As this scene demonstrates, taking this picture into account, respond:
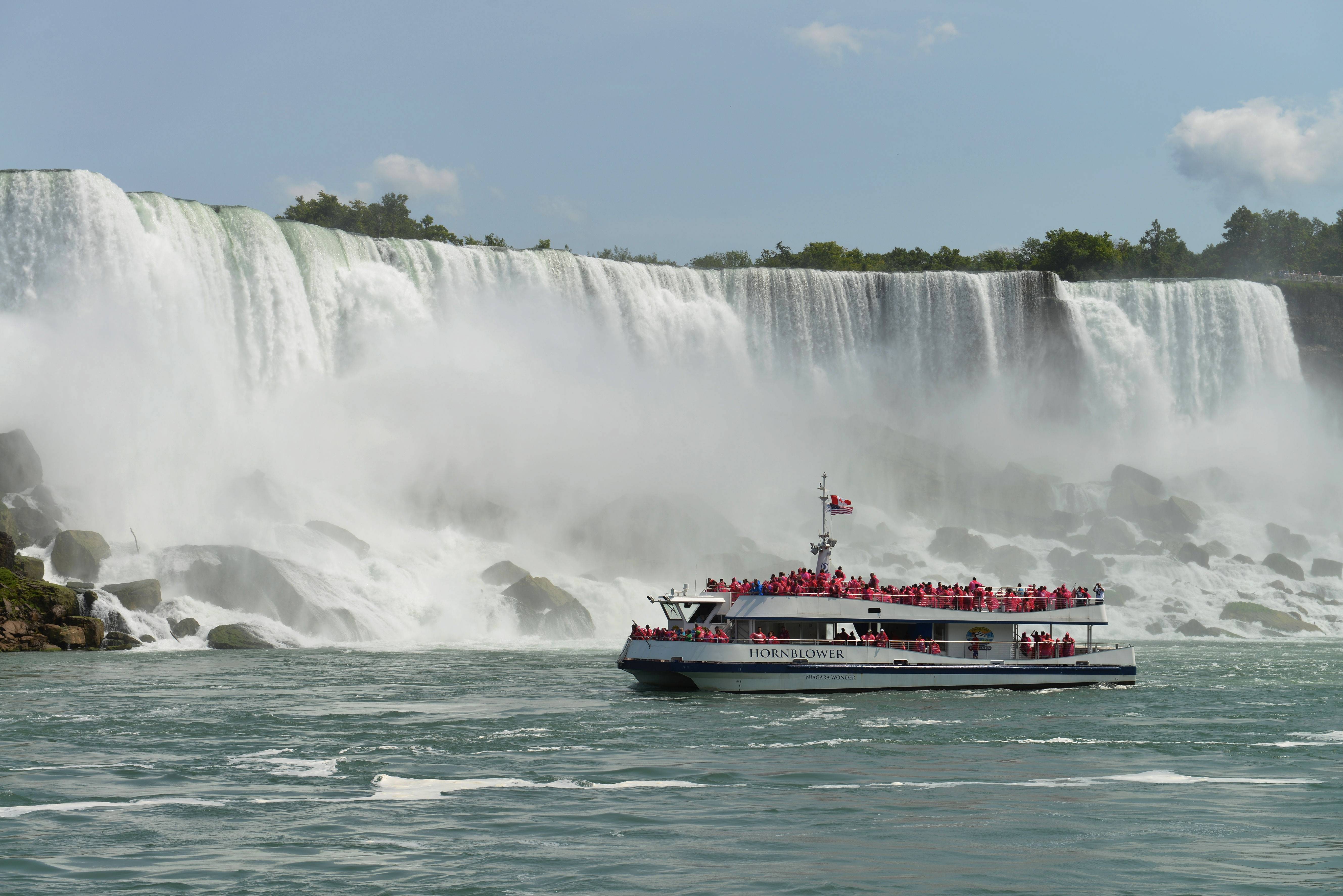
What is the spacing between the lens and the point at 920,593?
31.2 meters

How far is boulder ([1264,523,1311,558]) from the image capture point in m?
64.3

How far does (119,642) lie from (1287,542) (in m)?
51.5

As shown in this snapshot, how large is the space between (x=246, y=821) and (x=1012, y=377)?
196 feet

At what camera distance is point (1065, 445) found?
7081 centimetres

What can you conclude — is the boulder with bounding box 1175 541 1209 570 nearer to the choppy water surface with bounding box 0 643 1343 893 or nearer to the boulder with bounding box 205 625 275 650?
the choppy water surface with bounding box 0 643 1343 893

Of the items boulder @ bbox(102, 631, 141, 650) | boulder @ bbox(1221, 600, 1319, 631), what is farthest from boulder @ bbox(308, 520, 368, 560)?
boulder @ bbox(1221, 600, 1319, 631)

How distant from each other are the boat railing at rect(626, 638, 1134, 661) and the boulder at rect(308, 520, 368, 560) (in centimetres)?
2028

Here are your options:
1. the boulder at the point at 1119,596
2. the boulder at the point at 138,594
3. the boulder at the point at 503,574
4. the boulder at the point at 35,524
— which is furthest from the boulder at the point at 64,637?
the boulder at the point at 1119,596

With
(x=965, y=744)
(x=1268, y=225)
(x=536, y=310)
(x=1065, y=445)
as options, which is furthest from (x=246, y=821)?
(x=1268, y=225)

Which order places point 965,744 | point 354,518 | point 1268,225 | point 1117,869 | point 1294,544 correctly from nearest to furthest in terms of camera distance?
point 1117,869 < point 965,744 < point 354,518 < point 1294,544 < point 1268,225

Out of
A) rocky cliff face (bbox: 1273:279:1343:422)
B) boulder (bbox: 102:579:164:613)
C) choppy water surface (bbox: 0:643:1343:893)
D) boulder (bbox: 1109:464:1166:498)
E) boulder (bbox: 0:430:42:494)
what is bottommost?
choppy water surface (bbox: 0:643:1343:893)

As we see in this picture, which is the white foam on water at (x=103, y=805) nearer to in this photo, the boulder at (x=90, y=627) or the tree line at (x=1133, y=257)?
the boulder at (x=90, y=627)

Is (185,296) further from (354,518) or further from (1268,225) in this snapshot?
(1268,225)

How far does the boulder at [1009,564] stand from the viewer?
5869 centimetres
